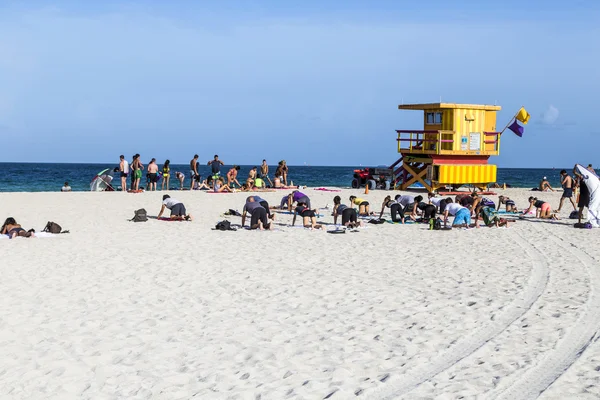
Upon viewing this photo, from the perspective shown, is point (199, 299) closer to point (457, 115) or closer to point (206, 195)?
point (206, 195)

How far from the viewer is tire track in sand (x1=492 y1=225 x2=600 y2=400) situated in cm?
533

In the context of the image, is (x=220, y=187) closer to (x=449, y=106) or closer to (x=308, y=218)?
(x=449, y=106)

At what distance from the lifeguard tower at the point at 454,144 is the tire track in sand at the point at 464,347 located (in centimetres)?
1861

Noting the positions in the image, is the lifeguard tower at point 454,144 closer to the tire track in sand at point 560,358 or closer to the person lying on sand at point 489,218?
the person lying on sand at point 489,218

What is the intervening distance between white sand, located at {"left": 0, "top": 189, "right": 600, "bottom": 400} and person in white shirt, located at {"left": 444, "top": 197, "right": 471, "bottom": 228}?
2.53m

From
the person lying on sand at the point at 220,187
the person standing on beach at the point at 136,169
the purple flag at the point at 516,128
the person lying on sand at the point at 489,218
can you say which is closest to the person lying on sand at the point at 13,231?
the person lying on sand at the point at 489,218

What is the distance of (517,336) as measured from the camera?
22.6 feet

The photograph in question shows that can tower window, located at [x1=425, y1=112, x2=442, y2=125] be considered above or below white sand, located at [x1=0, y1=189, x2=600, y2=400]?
above

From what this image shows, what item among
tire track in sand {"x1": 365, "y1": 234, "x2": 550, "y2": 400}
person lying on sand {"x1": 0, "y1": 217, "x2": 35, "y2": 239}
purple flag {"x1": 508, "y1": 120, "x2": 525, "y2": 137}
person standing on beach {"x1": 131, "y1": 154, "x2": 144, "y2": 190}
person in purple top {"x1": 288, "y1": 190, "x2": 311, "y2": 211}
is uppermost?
purple flag {"x1": 508, "y1": 120, "x2": 525, "y2": 137}

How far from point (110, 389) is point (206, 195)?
2100 centimetres

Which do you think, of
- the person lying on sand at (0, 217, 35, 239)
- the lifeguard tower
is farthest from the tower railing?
the person lying on sand at (0, 217, 35, 239)

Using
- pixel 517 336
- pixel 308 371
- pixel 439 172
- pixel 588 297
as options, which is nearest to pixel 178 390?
pixel 308 371

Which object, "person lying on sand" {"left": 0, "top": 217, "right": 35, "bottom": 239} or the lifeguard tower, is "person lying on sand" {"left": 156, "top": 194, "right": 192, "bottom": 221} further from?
the lifeguard tower

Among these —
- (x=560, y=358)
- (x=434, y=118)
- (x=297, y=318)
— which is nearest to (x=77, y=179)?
(x=434, y=118)
